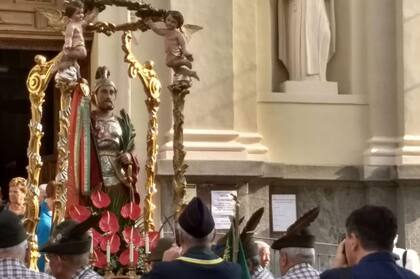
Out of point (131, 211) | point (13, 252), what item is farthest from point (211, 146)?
point (13, 252)

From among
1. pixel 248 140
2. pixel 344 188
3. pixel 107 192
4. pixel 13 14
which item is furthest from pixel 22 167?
pixel 107 192

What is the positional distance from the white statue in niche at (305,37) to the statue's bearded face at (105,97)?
14.0ft

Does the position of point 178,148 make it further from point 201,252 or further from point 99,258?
point 201,252

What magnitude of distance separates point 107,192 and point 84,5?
1.65 metres

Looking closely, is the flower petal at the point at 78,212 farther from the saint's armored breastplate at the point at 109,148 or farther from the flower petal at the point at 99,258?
the saint's armored breastplate at the point at 109,148

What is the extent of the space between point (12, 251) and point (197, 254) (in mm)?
907

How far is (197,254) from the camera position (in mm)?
5223

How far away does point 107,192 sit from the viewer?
30.5 feet

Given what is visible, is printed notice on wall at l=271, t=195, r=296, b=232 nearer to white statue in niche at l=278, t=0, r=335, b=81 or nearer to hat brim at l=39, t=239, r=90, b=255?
white statue in niche at l=278, t=0, r=335, b=81

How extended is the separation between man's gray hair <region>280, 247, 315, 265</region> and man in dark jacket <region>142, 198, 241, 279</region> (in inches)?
28.7

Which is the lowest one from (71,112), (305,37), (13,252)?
(13,252)

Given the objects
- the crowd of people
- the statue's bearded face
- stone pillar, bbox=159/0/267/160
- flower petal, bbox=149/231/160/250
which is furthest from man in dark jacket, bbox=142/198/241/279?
stone pillar, bbox=159/0/267/160

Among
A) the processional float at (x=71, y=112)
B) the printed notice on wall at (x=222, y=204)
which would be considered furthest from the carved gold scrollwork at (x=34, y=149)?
the printed notice on wall at (x=222, y=204)

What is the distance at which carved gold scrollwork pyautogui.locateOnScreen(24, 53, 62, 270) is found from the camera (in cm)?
864
